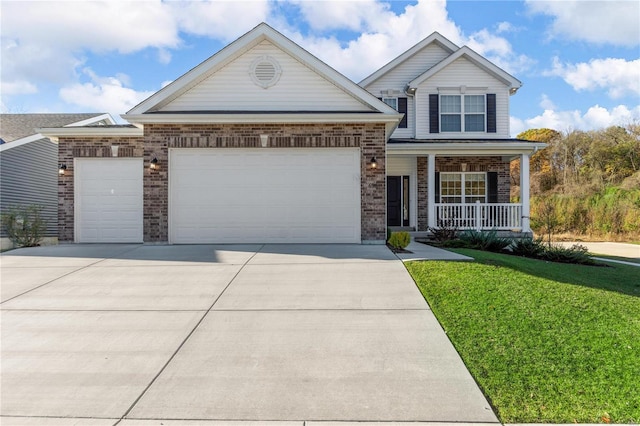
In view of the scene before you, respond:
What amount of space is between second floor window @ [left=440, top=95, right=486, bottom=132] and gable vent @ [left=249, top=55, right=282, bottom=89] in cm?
775

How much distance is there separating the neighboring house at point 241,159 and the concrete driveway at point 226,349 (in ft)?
10.4

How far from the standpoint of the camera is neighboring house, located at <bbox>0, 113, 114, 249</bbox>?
14.3 metres

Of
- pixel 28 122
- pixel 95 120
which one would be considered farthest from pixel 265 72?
pixel 28 122

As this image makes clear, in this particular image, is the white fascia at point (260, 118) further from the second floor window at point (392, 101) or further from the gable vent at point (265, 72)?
the second floor window at point (392, 101)

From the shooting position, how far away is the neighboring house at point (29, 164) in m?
14.3

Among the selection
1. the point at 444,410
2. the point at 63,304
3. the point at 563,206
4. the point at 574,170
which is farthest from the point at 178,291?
the point at 574,170

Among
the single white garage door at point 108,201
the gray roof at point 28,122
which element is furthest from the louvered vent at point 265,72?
the gray roof at point 28,122

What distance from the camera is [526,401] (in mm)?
3344

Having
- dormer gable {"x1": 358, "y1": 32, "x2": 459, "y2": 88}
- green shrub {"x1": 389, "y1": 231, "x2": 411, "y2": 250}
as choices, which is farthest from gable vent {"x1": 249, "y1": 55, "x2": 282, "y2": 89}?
dormer gable {"x1": 358, "y1": 32, "x2": 459, "y2": 88}

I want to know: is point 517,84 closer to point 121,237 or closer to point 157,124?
point 157,124

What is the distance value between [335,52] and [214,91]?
7.64 m

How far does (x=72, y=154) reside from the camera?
11.5 metres

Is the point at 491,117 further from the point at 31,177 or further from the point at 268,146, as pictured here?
the point at 31,177

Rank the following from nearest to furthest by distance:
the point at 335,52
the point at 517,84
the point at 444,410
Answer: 1. the point at 444,410
2. the point at 517,84
3. the point at 335,52
